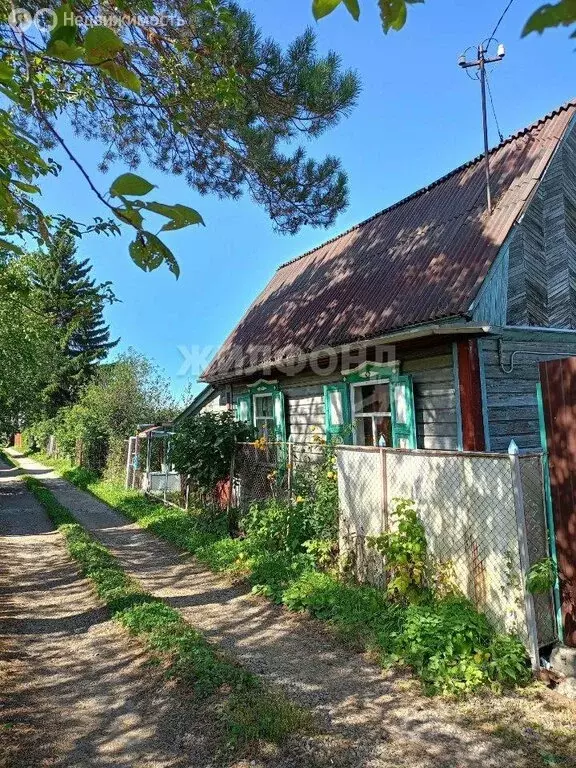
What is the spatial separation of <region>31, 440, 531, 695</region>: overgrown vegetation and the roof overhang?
170 centimetres

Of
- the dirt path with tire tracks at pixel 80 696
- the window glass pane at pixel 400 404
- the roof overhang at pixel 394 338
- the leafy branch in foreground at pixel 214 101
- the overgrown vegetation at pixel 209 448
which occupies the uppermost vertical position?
the leafy branch in foreground at pixel 214 101

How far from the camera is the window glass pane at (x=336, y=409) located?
8.65 meters

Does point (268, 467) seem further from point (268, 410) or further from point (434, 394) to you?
point (434, 394)

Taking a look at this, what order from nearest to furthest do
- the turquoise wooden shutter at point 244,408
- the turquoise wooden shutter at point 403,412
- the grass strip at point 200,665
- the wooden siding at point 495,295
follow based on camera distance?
the grass strip at point 200,665 → the wooden siding at point 495,295 → the turquoise wooden shutter at point 403,412 → the turquoise wooden shutter at point 244,408

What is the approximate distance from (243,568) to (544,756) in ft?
15.4

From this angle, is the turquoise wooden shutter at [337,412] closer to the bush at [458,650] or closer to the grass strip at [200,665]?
the grass strip at [200,665]

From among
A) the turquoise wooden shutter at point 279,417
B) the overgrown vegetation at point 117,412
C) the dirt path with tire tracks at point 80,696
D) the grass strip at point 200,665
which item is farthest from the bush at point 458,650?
the overgrown vegetation at point 117,412

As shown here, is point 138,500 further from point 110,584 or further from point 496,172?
point 496,172

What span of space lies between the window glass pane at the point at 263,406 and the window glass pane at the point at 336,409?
94.5 inches

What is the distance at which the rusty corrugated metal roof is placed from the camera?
271 inches

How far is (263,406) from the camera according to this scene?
37.2 feet

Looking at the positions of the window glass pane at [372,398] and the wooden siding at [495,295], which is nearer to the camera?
the wooden siding at [495,295]

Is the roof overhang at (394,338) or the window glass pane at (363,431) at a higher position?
the roof overhang at (394,338)

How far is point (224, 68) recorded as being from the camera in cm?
636
